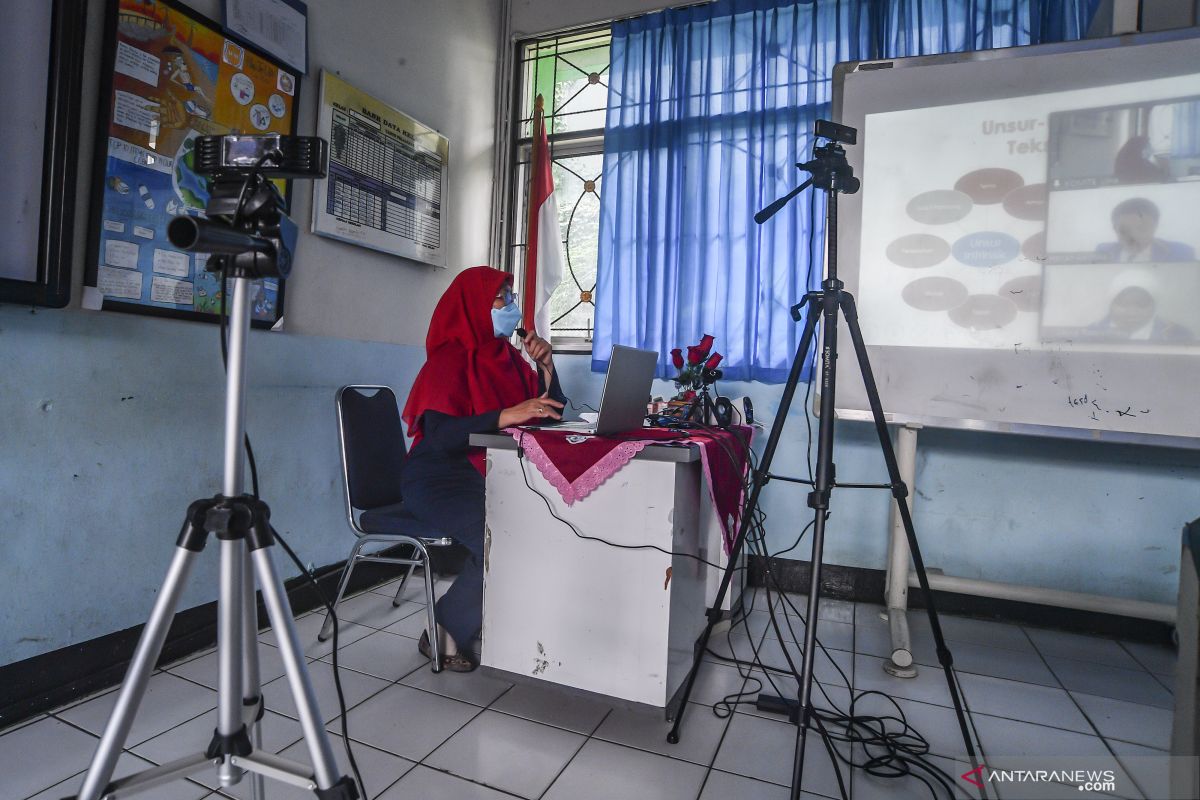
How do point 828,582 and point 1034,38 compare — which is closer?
point 1034,38

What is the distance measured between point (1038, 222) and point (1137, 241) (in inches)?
10.3

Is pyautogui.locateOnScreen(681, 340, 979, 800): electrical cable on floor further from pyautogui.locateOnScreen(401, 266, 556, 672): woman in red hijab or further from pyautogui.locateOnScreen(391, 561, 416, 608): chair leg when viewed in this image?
pyautogui.locateOnScreen(391, 561, 416, 608): chair leg

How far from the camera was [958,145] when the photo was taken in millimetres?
1995

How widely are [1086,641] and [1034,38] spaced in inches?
92.8

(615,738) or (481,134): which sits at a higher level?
(481,134)

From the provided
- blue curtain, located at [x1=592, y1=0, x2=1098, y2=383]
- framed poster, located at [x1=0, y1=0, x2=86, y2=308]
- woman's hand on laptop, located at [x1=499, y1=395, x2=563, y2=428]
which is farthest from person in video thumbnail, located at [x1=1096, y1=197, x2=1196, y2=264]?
framed poster, located at [x1=0, y1=0, x2=86, y2=308]

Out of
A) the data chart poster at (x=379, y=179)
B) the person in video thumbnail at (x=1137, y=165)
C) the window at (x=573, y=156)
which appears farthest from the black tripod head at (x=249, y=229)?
the window at (x=573, y=156)

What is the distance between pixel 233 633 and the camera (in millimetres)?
849

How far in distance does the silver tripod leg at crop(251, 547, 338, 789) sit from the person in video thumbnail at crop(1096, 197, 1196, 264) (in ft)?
7.58

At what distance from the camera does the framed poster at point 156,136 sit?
5.38ft

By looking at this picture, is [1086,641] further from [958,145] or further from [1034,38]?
[1034,38]

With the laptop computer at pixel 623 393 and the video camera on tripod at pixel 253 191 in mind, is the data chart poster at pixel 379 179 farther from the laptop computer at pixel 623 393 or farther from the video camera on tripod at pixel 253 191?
the video camera on tripod at pixel 253 191

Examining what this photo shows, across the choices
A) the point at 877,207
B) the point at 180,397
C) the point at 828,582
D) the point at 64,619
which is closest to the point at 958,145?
the point at 877,207

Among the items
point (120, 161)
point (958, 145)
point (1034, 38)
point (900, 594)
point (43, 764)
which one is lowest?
point (43, 764)
